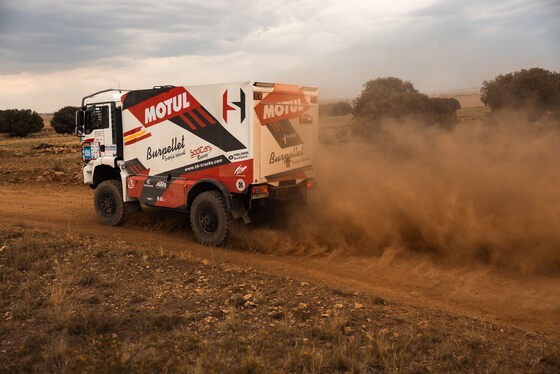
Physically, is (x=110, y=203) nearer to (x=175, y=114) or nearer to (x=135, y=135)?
(x=135, y=135)

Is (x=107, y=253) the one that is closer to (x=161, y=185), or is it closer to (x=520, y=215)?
(x=161, y=185)

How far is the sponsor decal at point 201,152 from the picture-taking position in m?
8.55

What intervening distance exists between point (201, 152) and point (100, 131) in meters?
3.25

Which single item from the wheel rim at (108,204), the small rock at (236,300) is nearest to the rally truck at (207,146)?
the wheel rim at (108,204)

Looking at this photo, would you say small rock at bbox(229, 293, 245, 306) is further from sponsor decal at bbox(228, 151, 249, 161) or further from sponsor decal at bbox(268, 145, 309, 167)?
sponsor decal at bbox(268, 145, 309, 167)

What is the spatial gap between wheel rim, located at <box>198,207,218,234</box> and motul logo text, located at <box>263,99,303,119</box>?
85.6 inches

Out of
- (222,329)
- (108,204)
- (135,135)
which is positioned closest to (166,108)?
(135,135)

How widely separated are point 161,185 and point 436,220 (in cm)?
556

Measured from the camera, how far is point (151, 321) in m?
4.84

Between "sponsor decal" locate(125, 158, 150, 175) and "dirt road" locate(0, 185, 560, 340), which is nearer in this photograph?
"dirt road" locate(0, 185, 560, 340)

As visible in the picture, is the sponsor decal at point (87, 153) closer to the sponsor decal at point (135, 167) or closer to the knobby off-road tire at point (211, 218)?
the sponsor decal at point (135, 167)

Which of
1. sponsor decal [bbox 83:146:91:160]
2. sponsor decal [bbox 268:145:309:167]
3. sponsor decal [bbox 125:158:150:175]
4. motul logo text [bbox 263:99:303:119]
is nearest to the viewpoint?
motul logo text [bbox 263:99:303:119]

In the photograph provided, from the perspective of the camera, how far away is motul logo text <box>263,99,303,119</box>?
8141mm

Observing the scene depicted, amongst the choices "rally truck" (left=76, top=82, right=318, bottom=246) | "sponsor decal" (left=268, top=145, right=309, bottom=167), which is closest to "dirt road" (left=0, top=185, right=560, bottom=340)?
"rally truck" (left=76, top=82, right=318, bottom=246)
